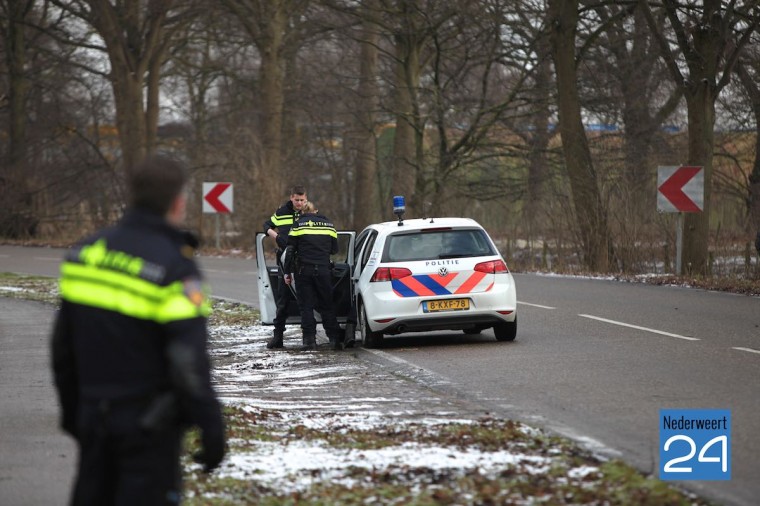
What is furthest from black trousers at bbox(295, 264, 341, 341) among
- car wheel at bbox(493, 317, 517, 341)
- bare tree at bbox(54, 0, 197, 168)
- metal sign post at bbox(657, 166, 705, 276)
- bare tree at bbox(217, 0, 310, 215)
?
bare tree at bbox(54, 0, 197, 168)

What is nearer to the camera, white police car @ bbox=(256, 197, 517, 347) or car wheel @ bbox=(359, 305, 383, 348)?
white police car @ bbox=(256, 197, 517, 347)

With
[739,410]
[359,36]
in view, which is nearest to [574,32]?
[359,36]

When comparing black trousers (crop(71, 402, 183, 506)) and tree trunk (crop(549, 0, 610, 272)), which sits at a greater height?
tree trunk (crop(549, 0, 610, 272))

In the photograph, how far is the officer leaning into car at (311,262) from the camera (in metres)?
15.0

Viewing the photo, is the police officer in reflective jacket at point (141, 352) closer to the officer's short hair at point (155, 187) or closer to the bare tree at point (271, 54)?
the officer's short hair at point (155, 187)

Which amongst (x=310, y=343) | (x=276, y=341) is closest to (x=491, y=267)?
(x=310, y=343)

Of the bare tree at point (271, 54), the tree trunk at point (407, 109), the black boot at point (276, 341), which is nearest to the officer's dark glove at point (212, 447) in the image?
the black boot at point (276, 341)

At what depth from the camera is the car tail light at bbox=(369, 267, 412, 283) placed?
1489cm

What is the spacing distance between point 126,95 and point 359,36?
8.61 metres

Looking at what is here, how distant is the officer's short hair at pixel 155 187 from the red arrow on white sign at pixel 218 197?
34123mm

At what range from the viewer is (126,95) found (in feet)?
139

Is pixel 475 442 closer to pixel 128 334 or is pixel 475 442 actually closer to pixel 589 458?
pixel 589 458

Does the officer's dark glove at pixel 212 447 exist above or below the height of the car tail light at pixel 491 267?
below

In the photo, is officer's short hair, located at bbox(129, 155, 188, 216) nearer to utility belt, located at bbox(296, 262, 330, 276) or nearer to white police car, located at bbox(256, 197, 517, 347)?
white police car, located at bbox(256, 197, 517, 347)
